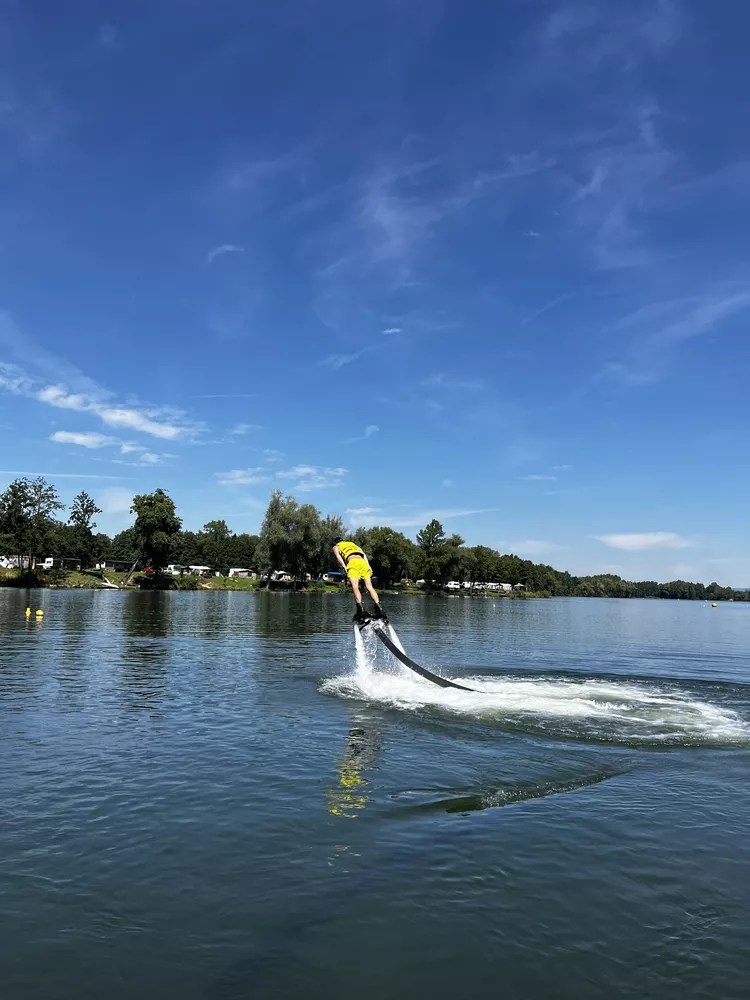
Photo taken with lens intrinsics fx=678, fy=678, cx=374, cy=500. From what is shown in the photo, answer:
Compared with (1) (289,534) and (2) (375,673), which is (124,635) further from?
(1) (289,534)

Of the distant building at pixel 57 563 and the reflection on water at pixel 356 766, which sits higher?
the distant building at pixel 57 563

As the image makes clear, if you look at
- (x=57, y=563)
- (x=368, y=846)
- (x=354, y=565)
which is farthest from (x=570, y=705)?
(x=57, y=563)

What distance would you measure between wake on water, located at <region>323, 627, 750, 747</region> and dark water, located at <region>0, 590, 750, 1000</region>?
0.18 meters

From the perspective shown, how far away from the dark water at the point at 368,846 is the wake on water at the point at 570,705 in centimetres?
18

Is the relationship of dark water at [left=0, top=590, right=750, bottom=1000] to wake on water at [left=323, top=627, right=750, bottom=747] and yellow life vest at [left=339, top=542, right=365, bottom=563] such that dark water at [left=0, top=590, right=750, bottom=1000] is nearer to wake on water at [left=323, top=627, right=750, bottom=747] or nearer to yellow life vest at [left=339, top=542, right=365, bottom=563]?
wake on water at [left=323, top=627, right=750, bottom=747]

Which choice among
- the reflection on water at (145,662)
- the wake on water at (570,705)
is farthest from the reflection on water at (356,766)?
the reflection on water at (145,662)

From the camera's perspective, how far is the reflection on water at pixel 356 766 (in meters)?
11.6

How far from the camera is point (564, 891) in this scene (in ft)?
28.2

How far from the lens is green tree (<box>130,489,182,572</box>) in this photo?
142875 mm

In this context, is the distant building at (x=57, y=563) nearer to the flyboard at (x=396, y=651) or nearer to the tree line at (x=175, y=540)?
the tree line at (x=175, y=540)

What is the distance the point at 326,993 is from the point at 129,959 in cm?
211

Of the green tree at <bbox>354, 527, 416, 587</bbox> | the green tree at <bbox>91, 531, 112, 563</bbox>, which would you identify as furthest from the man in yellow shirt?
the green tree at <bbox>91, 531, 112, 563</bbox>

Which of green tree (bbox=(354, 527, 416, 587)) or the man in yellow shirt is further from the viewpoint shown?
green tree (bbox=(354, 527, 416, 587))

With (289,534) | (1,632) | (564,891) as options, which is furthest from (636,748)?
(289,534)
